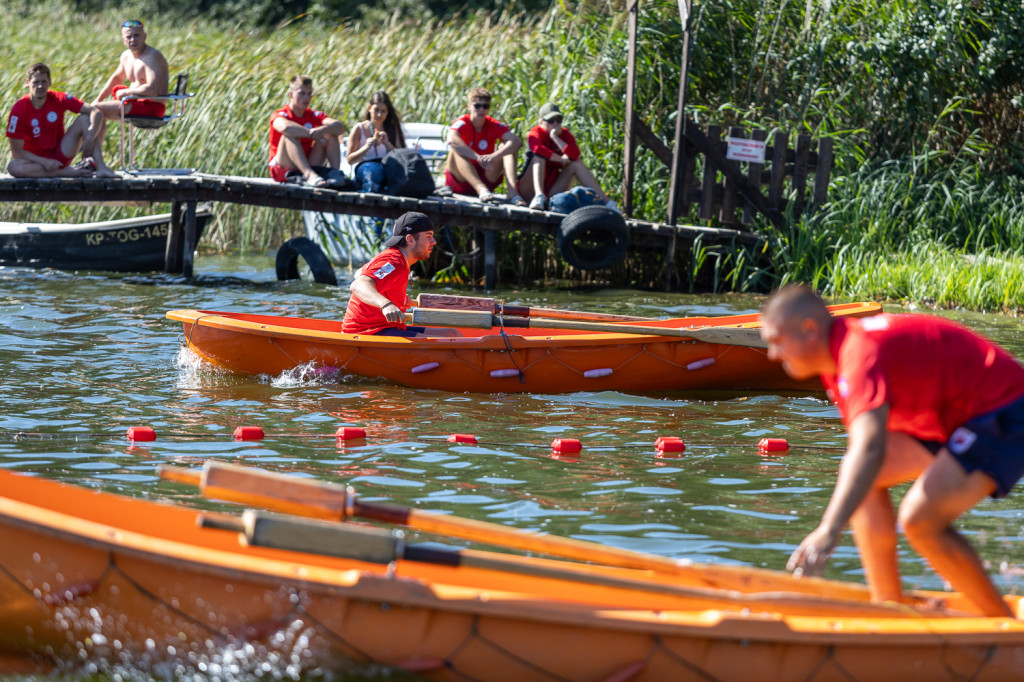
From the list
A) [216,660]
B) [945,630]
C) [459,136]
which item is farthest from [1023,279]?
[216,660]

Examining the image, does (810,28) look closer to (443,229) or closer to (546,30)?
(546,30)

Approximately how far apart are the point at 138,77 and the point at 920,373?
1110cm

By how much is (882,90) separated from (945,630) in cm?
1189

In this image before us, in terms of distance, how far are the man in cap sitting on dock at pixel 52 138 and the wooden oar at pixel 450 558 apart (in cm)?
1063

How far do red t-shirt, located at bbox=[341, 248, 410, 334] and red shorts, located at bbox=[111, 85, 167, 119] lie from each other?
18.6 ft

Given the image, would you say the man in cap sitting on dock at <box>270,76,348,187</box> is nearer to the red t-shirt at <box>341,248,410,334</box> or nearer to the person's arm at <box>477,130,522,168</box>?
the person's arm at <box>477,130,522,168</box>

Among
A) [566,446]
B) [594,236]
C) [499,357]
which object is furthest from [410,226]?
[594,236]

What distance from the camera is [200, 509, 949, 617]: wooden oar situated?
368 cm

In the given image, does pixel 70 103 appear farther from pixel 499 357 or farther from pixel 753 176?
pixel 753 176

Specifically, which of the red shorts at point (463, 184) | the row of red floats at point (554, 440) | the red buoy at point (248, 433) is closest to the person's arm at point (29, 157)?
the red shorts at point (463, 184)

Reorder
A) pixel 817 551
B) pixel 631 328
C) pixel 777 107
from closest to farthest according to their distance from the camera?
1. pixel 817 551
2. pixel 631 328
3. pixel 777 107

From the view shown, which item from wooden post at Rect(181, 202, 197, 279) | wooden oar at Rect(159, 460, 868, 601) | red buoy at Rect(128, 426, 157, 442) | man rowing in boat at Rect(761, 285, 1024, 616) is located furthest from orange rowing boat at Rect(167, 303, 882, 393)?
wooden post at Rect(181, 202, 197, 279)

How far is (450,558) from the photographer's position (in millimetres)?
3799

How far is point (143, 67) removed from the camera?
1296cm
